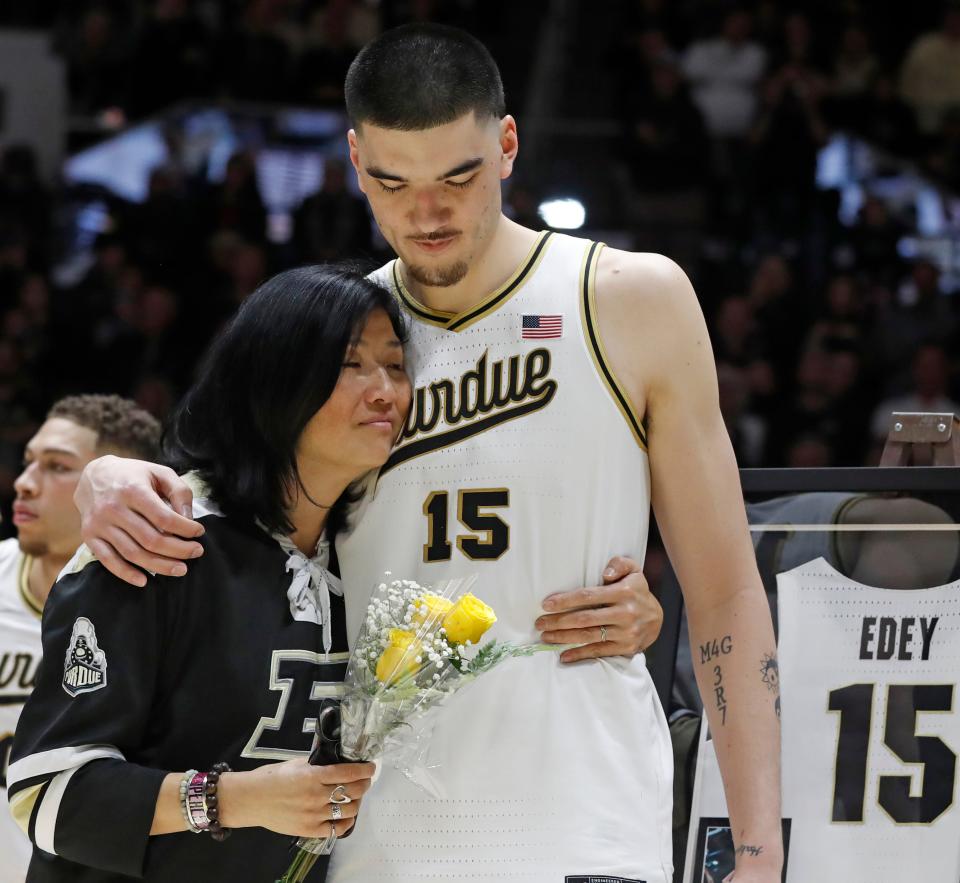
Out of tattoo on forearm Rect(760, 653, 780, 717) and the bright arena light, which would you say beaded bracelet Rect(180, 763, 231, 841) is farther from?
the bright arena light

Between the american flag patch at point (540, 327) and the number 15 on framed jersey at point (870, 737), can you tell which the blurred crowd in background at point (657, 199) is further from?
the american flag patch at point (540, 327)

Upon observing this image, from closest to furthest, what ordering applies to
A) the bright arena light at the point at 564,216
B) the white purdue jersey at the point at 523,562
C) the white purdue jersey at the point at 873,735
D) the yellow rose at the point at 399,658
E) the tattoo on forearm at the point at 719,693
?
the yellow rose at the point at 399,658, the white purdue jersey at the point at 523,562, the tattoo on forearm at the point at 719,693, the white purdue jersey at the point at 873,735, the bright arena light at the point at 564,216

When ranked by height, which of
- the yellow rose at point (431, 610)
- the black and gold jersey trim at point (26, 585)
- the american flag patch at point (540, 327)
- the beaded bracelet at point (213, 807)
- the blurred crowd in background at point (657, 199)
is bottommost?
the beaded bracelet at point (213, 807)

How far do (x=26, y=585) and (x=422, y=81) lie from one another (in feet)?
8.60

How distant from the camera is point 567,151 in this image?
10.7m

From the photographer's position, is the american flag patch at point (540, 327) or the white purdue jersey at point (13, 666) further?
the white purdue jersey at point (13, 666)

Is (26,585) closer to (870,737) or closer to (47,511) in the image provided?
(47,511)

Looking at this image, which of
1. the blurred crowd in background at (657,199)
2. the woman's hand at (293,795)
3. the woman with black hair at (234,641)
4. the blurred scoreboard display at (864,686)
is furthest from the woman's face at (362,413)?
the blurred crowd in background at (657,199)

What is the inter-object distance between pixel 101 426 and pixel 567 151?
649 cm

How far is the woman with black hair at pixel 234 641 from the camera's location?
102 inches

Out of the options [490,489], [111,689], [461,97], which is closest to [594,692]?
[490,489]

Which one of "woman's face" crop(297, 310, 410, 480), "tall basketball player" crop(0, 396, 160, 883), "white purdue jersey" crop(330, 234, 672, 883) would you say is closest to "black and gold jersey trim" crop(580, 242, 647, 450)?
"white purdue jersey" crop(330, 234, 672, 883)

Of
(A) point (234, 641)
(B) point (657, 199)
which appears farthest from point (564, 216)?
(B) point (657, 199)

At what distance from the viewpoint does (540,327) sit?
2.92 metres
